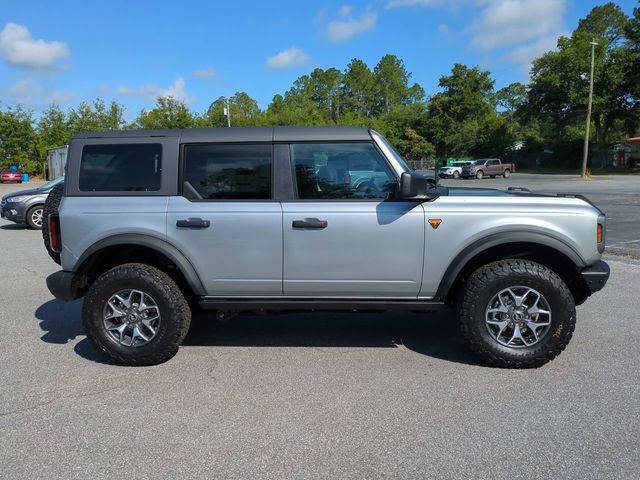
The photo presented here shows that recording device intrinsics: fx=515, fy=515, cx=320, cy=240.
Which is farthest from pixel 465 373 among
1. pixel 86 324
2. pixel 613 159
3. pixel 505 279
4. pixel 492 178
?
pixel 613 159

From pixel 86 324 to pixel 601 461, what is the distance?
3.81m

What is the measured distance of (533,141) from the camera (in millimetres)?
62469

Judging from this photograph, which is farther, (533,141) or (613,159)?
(533,141)

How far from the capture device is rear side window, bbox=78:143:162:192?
432cm

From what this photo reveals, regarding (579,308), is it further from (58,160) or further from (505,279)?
(58,160)

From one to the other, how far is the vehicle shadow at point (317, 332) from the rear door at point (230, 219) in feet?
2.56

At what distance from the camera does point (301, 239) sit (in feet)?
13.5

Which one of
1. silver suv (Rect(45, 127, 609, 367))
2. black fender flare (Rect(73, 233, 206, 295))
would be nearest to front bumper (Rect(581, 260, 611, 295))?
silver suv (Rect(45, 127, 609, 367))

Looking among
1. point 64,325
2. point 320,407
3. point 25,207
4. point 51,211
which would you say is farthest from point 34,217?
point 320,407

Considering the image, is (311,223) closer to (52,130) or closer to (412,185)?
(412,185)

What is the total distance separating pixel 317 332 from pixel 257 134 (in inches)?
81.2

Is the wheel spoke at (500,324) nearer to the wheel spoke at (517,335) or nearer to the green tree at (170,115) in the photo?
the wheel spoke at (517,335)

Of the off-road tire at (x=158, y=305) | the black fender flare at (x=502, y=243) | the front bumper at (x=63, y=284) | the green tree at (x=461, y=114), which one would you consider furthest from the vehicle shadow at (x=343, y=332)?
the green tree at (x=461, y=114)

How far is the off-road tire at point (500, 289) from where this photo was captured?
4020 mm
